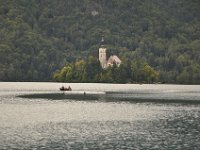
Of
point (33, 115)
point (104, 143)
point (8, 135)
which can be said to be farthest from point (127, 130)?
point (33, 115)

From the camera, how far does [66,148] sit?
54.1m

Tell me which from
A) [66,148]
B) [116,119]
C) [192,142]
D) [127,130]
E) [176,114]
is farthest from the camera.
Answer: [176,114]

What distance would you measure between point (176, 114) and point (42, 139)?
119ft

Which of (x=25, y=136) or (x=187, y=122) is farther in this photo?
(x=187, y=122)

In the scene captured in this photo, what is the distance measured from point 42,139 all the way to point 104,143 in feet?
23.6

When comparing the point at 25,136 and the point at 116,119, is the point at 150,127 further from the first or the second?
the point at 25,136

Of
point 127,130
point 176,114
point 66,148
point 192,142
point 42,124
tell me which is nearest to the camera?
point 66,148

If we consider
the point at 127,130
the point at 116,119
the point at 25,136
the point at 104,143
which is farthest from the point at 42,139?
the point at 116,119

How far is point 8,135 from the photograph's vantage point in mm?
61969

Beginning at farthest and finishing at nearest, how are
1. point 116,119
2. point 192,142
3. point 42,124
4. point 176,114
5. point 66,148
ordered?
1. point 176,114
2. point 116,119
3. point 42,124
4. point 192,142
5. point 66,148

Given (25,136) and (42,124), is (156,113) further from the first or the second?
(25,136)

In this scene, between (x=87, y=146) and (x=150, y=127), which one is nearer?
(x=87, y=146)

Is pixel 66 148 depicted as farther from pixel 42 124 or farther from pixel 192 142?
pixel 42 124

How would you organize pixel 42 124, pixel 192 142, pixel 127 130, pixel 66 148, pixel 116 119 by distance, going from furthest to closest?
pixel 116 119
pixel 42 124
pixel 127 130
pixel 192 142
pixel 66 148
